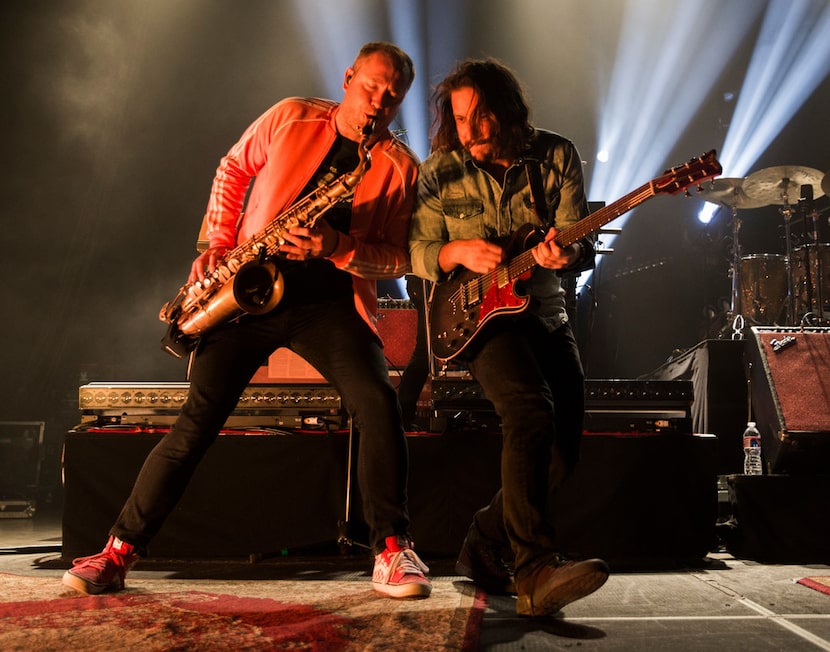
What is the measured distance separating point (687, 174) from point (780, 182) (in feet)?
18.7

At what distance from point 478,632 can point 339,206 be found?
1774 millimetres

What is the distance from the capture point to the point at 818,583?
2906 mm

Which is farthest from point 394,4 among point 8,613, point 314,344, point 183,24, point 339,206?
point 8,613

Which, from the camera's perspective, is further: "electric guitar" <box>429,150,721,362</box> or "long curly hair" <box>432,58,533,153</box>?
"long curly hair" <box>432,58,533,153</box>

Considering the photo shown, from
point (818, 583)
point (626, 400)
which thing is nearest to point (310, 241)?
point (626, 400)

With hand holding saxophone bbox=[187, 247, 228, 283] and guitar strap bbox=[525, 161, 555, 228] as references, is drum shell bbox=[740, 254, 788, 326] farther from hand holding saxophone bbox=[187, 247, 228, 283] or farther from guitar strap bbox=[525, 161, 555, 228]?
hand holding saxophone bbox=[187, 247, 228, 283]

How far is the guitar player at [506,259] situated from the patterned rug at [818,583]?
106 cm

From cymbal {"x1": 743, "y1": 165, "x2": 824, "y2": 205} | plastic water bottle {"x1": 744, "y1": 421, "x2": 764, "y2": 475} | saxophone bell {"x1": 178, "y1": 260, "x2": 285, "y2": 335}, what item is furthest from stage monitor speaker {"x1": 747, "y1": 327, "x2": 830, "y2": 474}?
cymbal {"x1": 743, "y1": 165, "x2": 824, "y2": 205}

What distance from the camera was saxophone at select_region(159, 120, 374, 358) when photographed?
2.85 meters

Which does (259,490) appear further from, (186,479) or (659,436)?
(659,436)

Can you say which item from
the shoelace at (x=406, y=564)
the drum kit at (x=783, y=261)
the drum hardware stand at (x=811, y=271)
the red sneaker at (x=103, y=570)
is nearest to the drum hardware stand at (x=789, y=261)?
the drum kit at (x=783, y=261)

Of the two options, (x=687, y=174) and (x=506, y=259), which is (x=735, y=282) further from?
(x=506, y=259)

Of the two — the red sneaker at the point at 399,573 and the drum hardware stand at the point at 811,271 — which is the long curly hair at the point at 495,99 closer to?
the red sneaker at the point at 399,573

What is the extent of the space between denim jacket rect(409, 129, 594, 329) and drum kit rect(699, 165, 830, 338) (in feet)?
15.7
